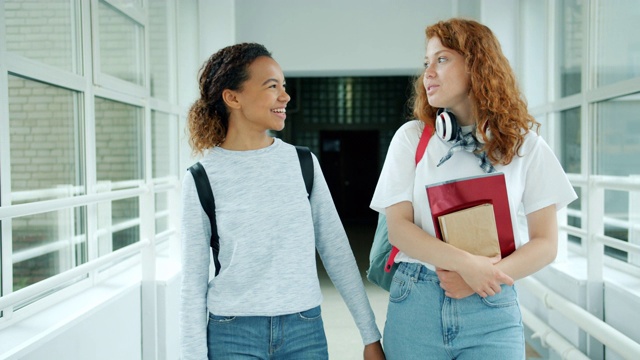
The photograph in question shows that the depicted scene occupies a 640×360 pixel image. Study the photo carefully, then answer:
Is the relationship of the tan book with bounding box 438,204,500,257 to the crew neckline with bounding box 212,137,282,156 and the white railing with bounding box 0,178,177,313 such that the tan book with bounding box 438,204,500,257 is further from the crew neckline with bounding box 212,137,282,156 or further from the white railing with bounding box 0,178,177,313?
the white railing with bounding box 0,178,177,313

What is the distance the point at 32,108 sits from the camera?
216 cm

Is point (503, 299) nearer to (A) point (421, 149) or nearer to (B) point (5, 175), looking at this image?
(A) point (421, 149)

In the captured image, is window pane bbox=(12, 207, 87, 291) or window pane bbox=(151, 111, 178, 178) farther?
window pane bbox=(151, 111, 178, 178)

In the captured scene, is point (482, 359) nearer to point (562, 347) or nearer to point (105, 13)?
point (562, 347)

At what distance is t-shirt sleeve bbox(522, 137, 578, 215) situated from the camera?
1137 mm

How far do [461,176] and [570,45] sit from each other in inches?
110

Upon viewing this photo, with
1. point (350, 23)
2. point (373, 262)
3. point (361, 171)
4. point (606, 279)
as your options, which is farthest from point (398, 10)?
point (361, 171)

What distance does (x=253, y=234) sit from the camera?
3.77ft

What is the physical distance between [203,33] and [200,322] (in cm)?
368

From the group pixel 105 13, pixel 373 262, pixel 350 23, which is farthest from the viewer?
pixel 350 23

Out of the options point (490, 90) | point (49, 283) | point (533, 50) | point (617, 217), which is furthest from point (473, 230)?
point (533, 50)

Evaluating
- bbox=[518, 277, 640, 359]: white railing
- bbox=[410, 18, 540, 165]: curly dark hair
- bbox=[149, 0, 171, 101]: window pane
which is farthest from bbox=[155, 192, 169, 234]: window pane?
bbox=[410, 18, 540, 165]: curly dark hair

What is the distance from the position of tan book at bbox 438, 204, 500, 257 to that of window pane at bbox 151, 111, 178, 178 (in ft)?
9.54

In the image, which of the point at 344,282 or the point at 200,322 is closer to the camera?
the point at 200,322
